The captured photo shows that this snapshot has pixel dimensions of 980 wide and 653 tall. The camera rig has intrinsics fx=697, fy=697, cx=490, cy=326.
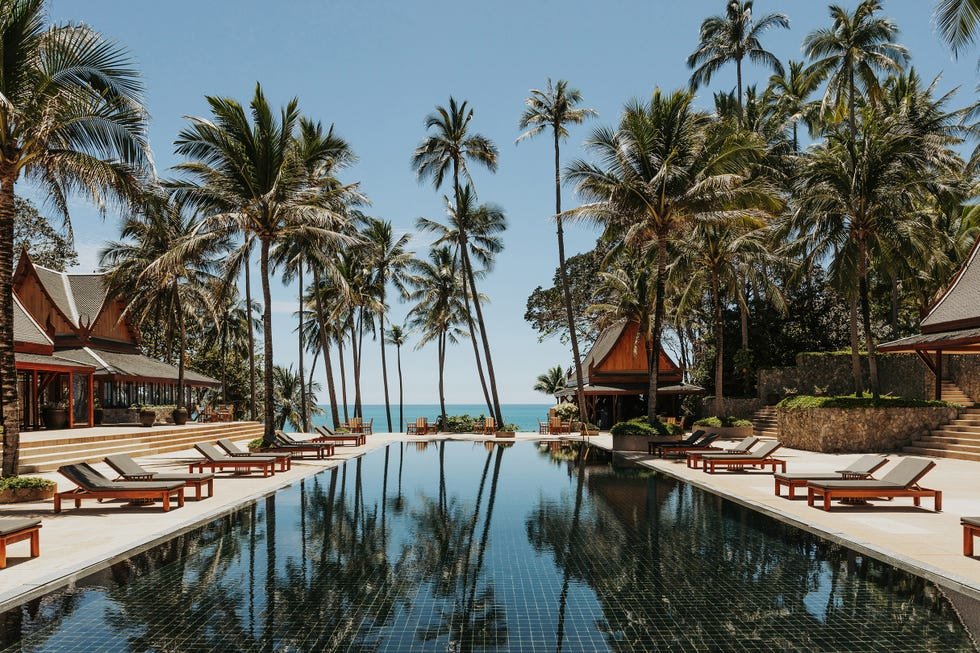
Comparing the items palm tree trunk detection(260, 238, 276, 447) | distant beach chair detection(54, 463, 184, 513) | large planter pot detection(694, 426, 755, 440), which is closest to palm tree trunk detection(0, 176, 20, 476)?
distant beach chair detection(54, 463, 184, 513)

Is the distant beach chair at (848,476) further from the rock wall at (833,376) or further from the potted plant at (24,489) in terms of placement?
the rock wall at (833,376)

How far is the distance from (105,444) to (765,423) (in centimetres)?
2445

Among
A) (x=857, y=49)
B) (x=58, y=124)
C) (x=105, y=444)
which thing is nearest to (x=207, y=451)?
(x=105, y=444)

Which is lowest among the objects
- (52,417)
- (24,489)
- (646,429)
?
(646,429)

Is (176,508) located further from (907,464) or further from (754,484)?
(907,464)

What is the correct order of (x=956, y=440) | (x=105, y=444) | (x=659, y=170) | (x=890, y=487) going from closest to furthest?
(x=890, y=487)
(x=956, y=440)
(x=105, y=444)
(x=659, y=170)

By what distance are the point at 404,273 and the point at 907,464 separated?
104 feet

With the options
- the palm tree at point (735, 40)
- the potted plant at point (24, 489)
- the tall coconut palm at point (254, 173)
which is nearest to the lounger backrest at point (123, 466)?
the potted plant at point (24, 489)

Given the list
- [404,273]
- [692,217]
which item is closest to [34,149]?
[692,217]

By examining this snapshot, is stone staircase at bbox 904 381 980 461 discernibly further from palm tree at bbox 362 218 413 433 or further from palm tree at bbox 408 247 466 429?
palm tree at bbox 362 218 413 433

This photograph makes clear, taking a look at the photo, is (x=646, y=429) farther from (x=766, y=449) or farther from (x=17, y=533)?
(x=17, y=533)

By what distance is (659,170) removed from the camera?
21047 millimetres

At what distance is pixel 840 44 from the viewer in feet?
105

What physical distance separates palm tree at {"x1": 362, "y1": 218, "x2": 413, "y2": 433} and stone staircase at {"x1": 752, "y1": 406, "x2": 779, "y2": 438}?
19842 millimetres
